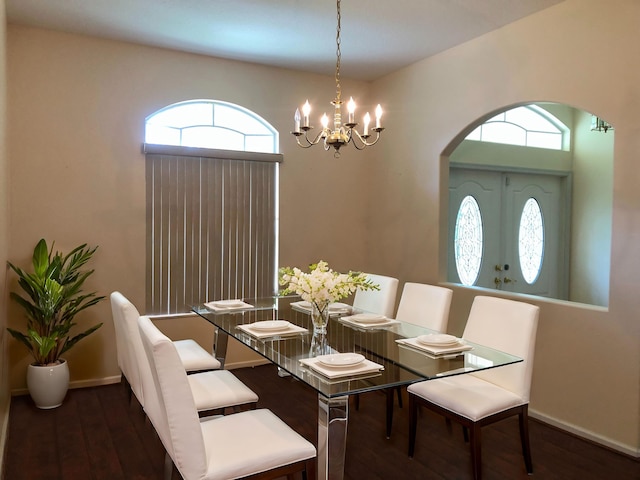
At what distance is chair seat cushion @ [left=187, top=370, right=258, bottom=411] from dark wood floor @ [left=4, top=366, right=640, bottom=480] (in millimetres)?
509

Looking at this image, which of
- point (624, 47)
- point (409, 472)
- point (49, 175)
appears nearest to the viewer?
point (409, 472)

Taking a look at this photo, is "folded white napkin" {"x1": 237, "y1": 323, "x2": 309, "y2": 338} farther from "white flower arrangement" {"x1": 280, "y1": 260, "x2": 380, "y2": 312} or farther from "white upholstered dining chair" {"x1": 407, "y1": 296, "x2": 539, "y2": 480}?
"white upholstered dining chair" {"x1": 407, "y1": 296, "x2": 539, "y2": 480}

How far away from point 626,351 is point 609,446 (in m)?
0.61

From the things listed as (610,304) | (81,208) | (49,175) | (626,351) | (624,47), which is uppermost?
(624,47)

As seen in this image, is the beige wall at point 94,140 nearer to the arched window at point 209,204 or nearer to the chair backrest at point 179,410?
the arched window at point 209,204

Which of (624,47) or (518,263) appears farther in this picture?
A: (518,263)

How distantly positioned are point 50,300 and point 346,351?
2.32m

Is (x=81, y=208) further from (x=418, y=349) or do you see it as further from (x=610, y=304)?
(x=610, y=304)

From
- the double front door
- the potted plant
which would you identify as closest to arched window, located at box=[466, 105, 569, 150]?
the double front door

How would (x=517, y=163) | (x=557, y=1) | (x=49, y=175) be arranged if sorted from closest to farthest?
(x=557, y=1) < (x=49, y=175) < (x=517, y=163)

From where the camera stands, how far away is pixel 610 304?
3.13 meters

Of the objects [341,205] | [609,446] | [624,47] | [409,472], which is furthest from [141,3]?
[609,446]

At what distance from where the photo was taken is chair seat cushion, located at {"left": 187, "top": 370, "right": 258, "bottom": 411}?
8.50ft

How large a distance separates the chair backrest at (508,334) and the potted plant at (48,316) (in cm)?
278
